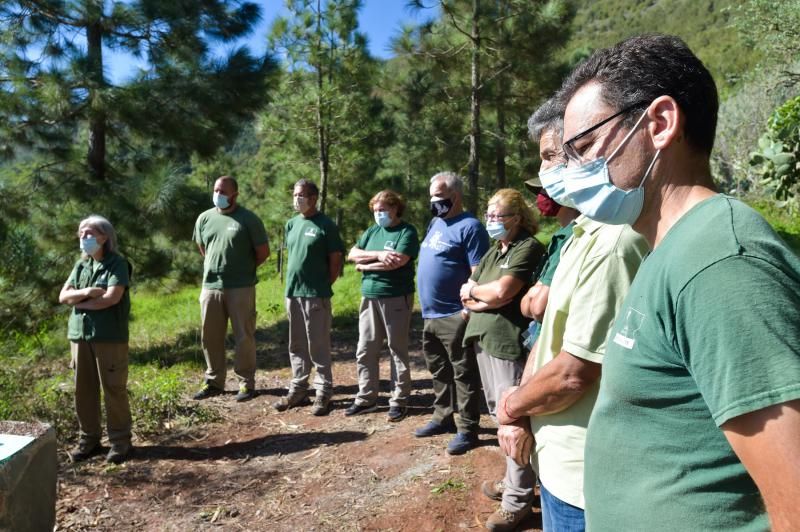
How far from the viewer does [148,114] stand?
690 centimetres

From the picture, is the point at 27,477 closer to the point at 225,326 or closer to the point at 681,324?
the point at 225,326

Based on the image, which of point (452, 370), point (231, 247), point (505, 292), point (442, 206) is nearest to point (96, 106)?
point (231, 247)

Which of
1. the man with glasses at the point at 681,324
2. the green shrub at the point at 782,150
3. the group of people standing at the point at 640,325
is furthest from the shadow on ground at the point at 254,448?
the green shrub at the point at 782,150

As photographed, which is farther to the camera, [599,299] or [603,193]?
[599,299]

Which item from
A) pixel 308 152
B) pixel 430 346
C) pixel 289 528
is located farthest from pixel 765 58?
pixel 289 528

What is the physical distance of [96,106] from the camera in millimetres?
6449

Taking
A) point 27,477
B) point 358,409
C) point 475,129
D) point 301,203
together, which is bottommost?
point 358,409

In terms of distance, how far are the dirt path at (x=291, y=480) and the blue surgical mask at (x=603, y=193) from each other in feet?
8.57

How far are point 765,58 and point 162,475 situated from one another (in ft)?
51.3

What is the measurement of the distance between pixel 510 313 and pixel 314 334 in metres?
2.41

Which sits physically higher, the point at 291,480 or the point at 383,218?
the point at 383,218

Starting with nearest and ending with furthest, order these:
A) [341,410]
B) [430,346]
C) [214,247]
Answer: [430,346], [341,410], [214,247]

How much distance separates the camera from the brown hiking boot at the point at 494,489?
3605 mm

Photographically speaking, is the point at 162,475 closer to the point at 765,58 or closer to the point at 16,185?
the point at 16,185
